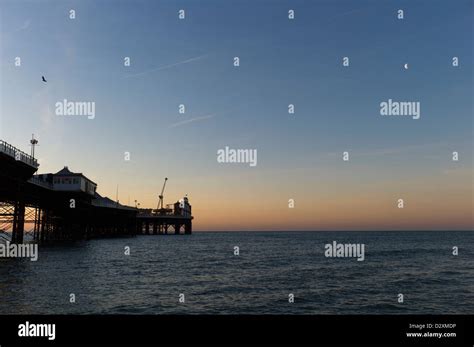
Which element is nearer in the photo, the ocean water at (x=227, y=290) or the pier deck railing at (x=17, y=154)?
the ocean water at (x=227, y=290)

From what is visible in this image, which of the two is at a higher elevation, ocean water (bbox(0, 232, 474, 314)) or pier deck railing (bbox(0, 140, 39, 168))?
pier deck railing (bbox(0, 140, 39, 168))

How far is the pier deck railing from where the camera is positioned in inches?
2338

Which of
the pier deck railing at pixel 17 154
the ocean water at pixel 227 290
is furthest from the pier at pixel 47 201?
the ocean water at pixel 227 290

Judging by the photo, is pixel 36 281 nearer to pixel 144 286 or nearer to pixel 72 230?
pixel 144 286

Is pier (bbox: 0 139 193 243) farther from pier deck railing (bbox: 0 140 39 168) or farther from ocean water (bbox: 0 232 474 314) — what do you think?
ocean water (bbox: 0 232 474 314)

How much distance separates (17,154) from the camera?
212 feet

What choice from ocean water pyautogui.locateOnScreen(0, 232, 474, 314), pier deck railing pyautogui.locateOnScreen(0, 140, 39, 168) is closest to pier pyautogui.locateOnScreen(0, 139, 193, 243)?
pier deck railing pyautogui.locateOnScreen(0, 140, 39, 168)

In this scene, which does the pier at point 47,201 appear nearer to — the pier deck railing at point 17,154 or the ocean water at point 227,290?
the pier deck railing at point 17,154

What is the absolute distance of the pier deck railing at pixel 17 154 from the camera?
5940 centimetres
